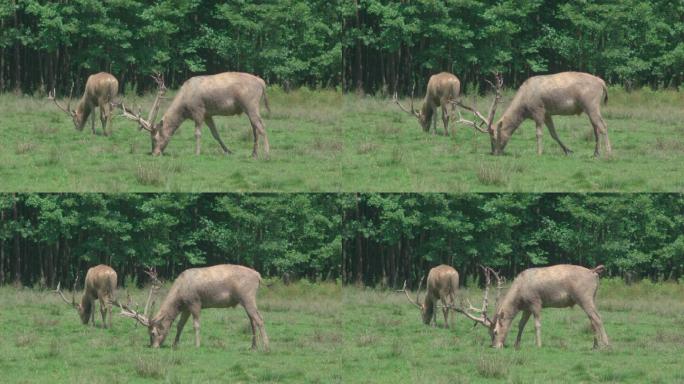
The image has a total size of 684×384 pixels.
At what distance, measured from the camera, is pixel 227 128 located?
3641 cm

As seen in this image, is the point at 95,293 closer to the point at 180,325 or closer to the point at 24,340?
the point at 24,340

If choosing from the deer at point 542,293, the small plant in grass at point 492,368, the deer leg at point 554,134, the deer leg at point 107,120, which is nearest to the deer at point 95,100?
the deer leg at point 107,120

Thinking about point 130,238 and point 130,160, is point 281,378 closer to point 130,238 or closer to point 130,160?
point 130,160

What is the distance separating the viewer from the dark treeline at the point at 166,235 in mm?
42000

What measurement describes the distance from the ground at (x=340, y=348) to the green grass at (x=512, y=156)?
3108 mm

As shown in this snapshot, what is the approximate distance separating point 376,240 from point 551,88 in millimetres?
10627

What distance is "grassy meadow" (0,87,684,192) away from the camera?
28.8 metres

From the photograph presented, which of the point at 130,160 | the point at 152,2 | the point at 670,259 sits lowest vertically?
the point at 670,259

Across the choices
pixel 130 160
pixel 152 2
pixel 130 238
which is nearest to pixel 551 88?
pixel 130 160

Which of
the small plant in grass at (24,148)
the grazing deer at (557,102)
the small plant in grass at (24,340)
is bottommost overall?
the small plant in grass at (24,340)

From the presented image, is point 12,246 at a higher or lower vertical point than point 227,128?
lower

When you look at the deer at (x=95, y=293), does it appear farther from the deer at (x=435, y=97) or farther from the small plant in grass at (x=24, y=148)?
the deer at (x=435, y=97)

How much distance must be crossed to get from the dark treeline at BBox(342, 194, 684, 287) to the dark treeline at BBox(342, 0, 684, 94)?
145 inches

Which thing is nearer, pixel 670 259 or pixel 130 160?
pixel 130 160
